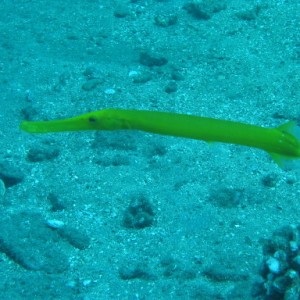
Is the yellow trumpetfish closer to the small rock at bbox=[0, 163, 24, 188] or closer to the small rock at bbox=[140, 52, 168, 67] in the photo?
the small rock at bbox=[0, 163, 24, 188]

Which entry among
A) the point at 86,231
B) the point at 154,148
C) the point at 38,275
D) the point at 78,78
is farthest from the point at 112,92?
the point at 38,275

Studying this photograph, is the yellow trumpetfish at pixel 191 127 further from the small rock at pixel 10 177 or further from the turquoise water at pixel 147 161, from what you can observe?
the small rock at pixel 10 177

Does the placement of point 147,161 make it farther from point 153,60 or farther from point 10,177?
point 153,60

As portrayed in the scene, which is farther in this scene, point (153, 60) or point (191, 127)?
point (153, 60)

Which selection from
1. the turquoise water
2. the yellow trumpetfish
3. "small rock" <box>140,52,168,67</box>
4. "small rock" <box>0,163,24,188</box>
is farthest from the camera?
"small rock" <box>140,52,168,67</box>

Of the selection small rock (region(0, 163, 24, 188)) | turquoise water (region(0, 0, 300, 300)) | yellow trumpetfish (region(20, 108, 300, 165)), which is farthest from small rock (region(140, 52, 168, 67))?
yellow trumpetfish (region(20, 108, 300, 165))

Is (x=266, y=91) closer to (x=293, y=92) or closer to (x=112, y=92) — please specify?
(x=293, y=92)

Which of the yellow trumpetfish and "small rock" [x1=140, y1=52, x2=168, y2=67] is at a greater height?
the yellow trumpetfish

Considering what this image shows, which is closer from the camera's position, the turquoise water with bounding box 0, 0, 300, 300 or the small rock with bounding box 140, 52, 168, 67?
the turquoise water with bounding box 0, 0, 300, 300

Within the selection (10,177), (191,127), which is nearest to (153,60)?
(10,177)
